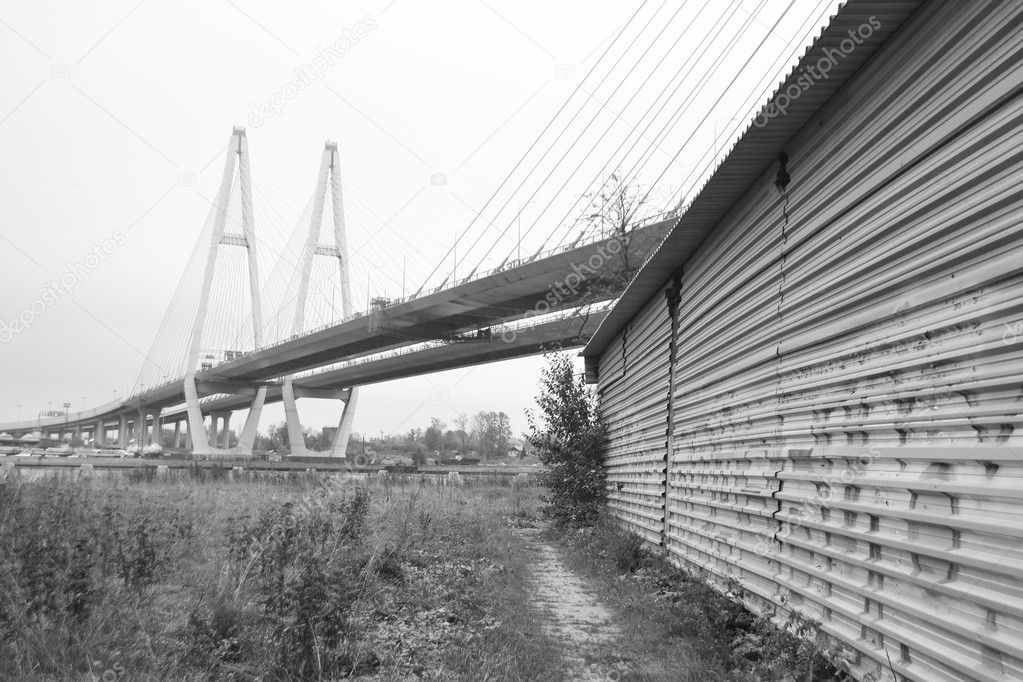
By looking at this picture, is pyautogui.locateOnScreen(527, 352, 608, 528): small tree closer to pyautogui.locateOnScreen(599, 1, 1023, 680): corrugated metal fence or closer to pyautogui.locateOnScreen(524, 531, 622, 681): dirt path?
pyautogui.locateOnScreen(524, 531, 622, 681): dirt path

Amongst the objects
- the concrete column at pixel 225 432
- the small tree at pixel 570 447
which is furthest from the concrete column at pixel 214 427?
the small tree at pixel 570 447

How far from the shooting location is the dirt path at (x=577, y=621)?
5336 millimetres

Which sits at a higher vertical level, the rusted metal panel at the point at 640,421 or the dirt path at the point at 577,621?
the rusted metal panel at the point at 640,421

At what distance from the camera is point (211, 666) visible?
4.32m

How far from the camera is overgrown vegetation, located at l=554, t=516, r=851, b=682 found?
4177mm

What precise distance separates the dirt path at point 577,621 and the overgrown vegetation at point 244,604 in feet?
0.67

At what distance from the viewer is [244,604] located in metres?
5.28

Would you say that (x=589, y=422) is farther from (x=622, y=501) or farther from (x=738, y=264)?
(x=738, y=264)

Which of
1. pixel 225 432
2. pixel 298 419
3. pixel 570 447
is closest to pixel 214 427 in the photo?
pixel 225 432

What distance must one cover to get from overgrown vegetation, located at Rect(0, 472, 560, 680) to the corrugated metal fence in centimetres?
207

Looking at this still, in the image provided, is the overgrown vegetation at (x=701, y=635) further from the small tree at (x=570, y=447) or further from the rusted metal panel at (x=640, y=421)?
the small tree at (x=570, y=447)

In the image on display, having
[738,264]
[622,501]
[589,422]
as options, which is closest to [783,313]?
[738,264]

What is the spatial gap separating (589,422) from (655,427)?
5.45 meters

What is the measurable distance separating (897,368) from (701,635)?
2.76m
